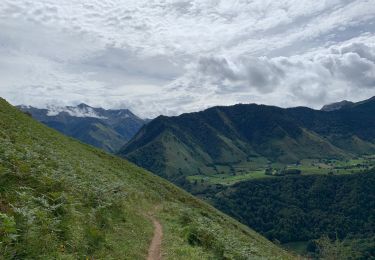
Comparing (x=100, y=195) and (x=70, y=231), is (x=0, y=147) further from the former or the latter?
(x=70, y=231)

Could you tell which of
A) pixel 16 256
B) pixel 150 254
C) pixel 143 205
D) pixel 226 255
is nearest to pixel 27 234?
pixel 16 256

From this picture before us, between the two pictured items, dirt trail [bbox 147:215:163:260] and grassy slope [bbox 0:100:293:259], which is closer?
grassy slope [bbox 0:100:293:259]

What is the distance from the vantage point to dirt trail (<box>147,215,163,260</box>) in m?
21.3

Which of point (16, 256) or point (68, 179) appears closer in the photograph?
point (16, 256)

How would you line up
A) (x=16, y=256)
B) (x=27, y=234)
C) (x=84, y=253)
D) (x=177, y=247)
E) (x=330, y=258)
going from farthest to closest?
1. (x=330, y=258)
2. (x=177, y=247)
3. (x=84, y=253)
4. (x=27, y=234)
5. (x=16, y=256)

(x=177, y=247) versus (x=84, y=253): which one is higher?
(x=84, y=253)

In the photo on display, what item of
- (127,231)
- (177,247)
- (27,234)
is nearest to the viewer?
(27,234)

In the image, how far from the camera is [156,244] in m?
24.3

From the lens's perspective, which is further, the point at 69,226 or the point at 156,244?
the point at 156,244

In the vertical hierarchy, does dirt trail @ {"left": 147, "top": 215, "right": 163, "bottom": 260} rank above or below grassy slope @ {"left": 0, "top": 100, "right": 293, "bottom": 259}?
below

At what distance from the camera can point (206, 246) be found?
989 inches

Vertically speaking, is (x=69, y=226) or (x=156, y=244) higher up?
(x=69, y=226)

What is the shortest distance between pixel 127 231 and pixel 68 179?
664 cm

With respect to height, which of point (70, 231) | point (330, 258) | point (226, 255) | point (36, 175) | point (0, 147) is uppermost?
point (0, 147)
